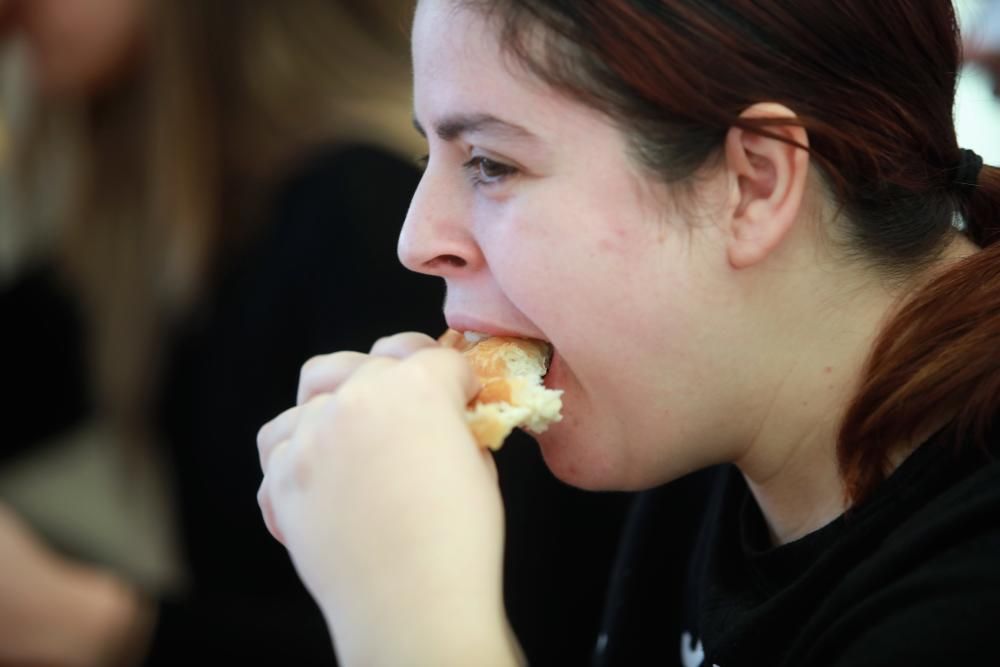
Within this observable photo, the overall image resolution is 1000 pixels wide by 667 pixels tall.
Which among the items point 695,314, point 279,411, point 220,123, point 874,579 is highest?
point 220,123

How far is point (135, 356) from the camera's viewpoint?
213 cm

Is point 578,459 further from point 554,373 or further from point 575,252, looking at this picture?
point 575,252

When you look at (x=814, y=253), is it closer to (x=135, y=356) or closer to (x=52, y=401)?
(x=135, y=356)

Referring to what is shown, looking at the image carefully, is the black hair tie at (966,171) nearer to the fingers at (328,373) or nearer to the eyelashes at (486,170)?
the eyelashes at (486,170)

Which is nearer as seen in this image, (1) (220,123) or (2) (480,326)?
(2) (480,326)

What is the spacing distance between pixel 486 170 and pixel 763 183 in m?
0.30

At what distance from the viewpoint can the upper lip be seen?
4.37 ft

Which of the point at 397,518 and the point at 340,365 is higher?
the point at 340,365

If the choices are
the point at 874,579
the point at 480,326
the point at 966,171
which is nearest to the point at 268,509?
the point at 480,326

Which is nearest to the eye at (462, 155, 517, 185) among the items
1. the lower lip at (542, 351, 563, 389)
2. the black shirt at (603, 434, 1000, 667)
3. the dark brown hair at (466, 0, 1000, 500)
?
the dark brown hair at (466, 0, 1000, 500)

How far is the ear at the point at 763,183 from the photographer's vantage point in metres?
1.17

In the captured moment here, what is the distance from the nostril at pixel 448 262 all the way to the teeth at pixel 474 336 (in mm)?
95

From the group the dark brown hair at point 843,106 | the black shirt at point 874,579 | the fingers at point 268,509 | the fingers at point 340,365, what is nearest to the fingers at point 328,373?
the fingers at point 340,365

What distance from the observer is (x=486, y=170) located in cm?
127
